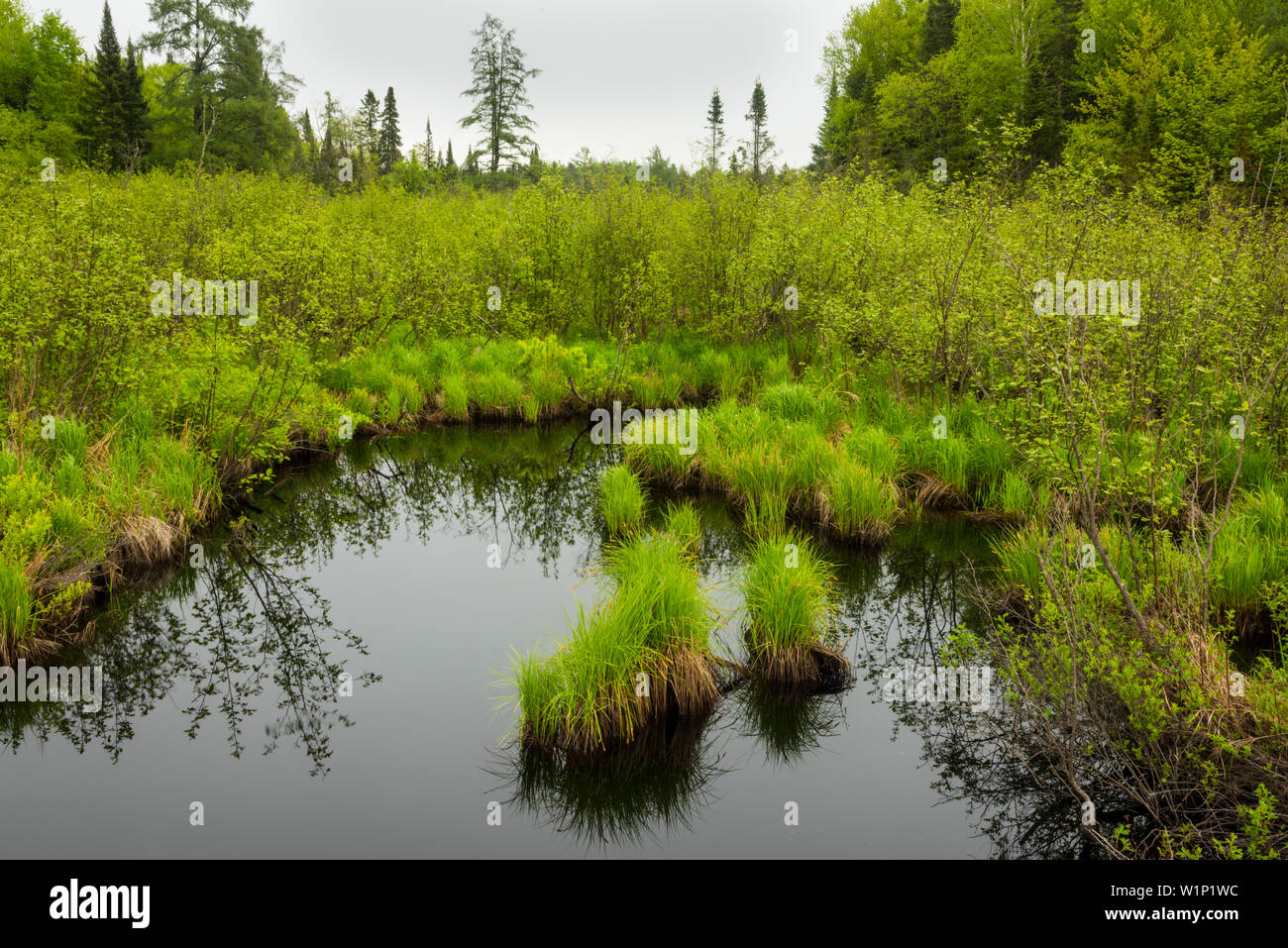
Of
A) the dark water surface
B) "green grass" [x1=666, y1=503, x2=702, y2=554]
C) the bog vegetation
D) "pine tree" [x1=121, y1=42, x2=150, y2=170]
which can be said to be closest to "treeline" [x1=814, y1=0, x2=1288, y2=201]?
the bog vegetation

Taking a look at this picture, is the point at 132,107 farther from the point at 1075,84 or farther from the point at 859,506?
the point at 1075,84

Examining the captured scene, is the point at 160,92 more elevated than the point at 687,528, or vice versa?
the point at 160,92

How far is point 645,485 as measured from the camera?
14125 mm

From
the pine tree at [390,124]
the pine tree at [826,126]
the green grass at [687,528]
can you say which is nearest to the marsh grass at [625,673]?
the green grass at [687,528]

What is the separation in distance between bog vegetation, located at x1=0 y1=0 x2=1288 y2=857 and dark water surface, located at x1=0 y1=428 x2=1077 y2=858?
0.50 metres

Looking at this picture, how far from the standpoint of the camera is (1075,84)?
145 ft

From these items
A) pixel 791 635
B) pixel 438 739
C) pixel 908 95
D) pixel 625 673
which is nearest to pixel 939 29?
pixel 908 95

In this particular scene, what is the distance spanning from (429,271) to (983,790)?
18257 mm

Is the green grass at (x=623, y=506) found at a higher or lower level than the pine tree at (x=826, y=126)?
lower

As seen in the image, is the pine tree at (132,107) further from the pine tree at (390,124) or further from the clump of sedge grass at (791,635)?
the clump of sedge grass at (791,635)

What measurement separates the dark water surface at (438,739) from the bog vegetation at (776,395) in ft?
1.65

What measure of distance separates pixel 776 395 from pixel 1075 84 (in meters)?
40.9

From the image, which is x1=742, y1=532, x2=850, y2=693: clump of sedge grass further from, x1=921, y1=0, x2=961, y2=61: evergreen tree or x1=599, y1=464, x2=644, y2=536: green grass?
x1=921, y1=0, x2=961, y2=61: evergreen tree

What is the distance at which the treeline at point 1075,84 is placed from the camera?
32.8 meters
